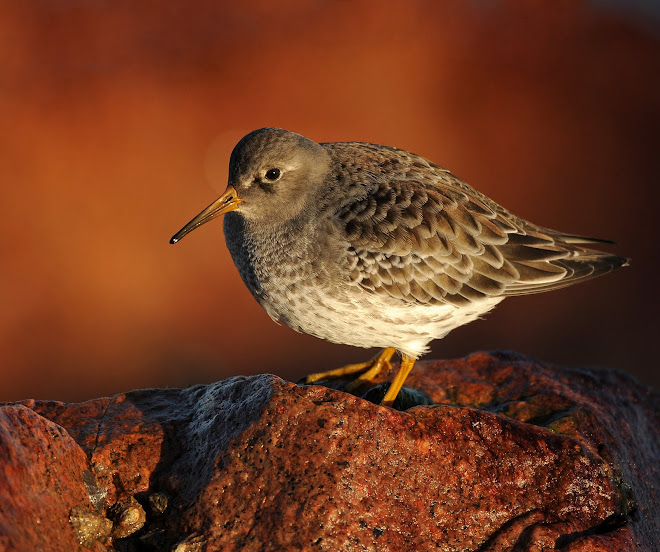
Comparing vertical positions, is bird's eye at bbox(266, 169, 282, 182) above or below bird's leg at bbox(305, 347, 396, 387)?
above

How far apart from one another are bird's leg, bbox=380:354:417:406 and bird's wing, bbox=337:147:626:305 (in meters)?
0.71

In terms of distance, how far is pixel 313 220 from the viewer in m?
7.59

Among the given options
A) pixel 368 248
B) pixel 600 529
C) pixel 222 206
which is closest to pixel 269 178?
pixel 222 206

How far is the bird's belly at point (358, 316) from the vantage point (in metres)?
7.24

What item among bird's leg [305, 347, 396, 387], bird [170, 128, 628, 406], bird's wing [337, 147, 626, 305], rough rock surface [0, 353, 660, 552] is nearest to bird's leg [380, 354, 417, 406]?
bird [170, 128, 628, 406]

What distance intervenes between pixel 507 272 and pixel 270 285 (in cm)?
248

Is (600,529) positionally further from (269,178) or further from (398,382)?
A: (269,178)

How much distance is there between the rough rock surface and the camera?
5348 millimetres

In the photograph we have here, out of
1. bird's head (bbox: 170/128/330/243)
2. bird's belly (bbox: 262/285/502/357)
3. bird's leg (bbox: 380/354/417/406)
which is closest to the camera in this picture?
bird's belly (bbox: 262/285/502/357)

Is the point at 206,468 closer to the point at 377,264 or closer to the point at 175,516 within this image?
the point at 175,516

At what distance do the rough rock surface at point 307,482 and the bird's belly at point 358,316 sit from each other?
1.10m

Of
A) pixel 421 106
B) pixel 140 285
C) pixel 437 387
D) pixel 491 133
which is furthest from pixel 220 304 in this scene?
pixel 437 387

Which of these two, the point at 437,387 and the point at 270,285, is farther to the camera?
the point at 437,387

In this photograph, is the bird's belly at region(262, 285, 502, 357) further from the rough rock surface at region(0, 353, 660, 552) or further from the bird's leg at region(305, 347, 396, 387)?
the rough rock surface at region(0, 353, 660, 552)
